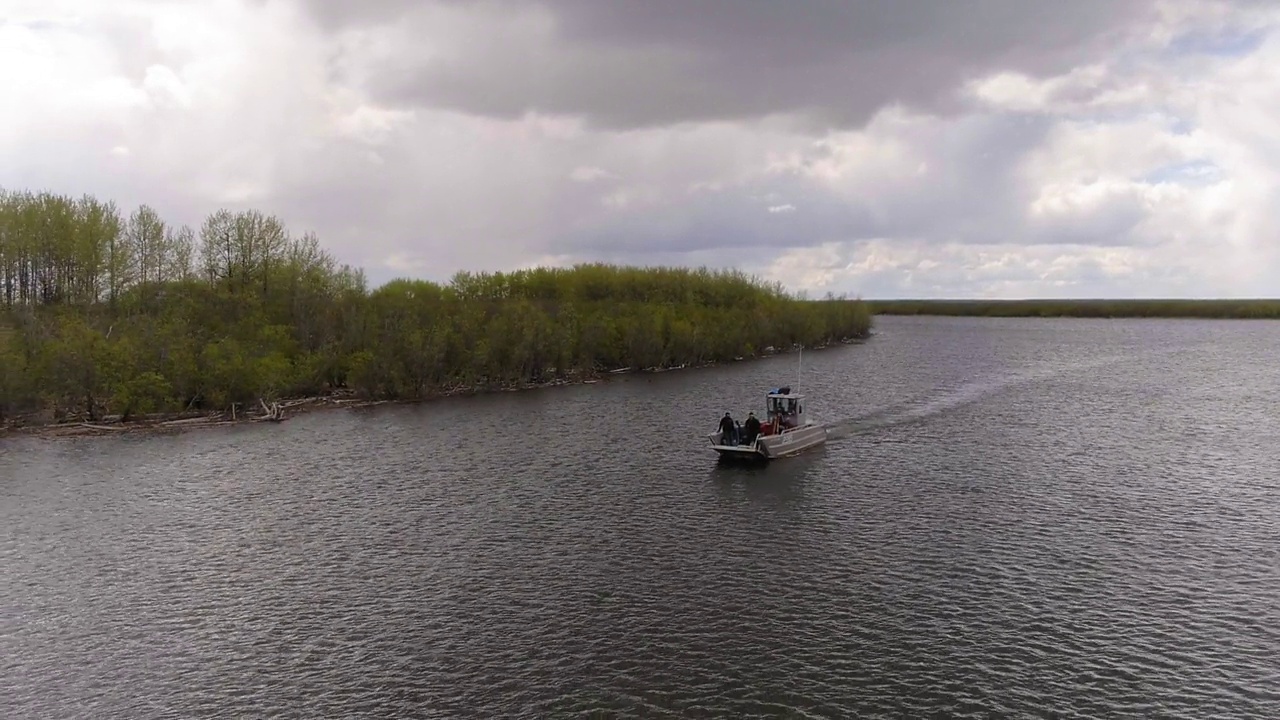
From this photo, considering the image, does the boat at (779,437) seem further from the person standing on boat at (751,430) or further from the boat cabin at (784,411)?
the person standing on boat at (751,430)

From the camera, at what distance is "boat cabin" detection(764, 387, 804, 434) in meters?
61.6

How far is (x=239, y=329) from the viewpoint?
8881 cm

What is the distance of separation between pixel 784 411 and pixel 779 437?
15.1 ft

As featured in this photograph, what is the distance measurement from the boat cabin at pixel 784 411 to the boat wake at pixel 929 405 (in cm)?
532

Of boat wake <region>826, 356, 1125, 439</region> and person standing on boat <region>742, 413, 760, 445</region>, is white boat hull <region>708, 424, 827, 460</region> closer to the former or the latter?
person standing on boat <region>742, 413, 760, 445</region>

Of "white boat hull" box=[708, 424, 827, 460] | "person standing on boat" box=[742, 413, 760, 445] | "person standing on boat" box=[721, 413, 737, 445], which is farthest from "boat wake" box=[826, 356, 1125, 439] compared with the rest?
"person standing on boat" box=[721, 413, 737, 445]

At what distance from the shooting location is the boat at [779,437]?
188ft

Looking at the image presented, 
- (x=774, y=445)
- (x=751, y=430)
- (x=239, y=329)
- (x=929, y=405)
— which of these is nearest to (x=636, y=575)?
(x=751, y=430)

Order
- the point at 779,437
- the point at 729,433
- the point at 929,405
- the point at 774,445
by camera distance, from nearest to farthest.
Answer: the point at 729,433 < the point at 774,445 < the point at 779,437 < the point at 929,405

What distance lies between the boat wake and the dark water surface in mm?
3406

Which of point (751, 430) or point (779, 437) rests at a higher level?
point (751, 430)

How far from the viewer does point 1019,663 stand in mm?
26984

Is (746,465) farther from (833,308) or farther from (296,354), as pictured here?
(833,308)

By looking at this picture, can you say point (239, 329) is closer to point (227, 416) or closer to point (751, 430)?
point (227, 416)
